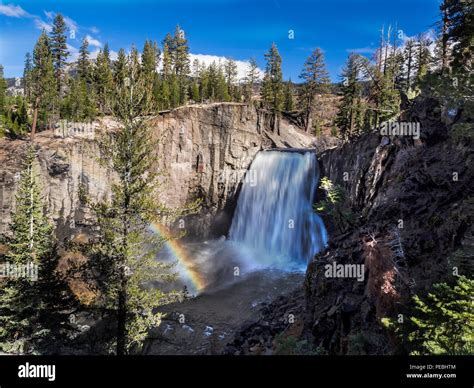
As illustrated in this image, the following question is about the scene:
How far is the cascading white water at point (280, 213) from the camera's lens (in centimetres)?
2978

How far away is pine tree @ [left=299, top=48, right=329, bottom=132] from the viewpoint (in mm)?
49938

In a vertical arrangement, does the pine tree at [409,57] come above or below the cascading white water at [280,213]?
above

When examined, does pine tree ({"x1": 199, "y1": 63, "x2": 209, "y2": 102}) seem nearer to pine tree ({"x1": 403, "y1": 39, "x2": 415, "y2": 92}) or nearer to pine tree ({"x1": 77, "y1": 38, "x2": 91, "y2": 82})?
pine tree ({"x1": 77, "y1": 38, "x2": 91, "y2": 82})

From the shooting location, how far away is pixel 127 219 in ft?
40.0

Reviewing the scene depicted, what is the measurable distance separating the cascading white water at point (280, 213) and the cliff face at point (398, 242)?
13.6 metres

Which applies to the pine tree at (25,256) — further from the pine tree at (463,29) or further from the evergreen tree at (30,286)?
the pine tree at (463,29)

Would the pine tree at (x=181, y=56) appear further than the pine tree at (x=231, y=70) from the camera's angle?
No

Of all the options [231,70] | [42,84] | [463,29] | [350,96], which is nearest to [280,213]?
[350,96]

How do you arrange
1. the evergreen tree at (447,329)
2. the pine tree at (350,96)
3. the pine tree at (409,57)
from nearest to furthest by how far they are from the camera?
the evergreen tree at (447,329)
the pine tree at (350,96)
the pine tree at (409,57)

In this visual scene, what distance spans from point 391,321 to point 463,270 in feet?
7.07

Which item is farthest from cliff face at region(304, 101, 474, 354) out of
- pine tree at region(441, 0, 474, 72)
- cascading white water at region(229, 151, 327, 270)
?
cascading white water at region(229, 151, 327, 270)

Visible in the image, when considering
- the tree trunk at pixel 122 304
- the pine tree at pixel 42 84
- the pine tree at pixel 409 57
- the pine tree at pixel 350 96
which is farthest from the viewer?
the pine tree at pixel 409 57

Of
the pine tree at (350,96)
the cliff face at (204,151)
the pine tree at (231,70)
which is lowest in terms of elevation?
the cliff face at (204,151)

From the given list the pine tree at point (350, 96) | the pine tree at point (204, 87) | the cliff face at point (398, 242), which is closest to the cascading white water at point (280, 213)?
the pine tree at point (350, 96)
